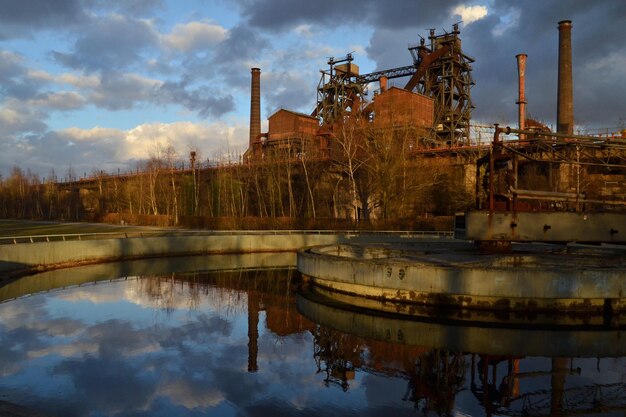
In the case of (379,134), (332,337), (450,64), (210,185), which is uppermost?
(450,64)

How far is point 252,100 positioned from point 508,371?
66468 millimetres

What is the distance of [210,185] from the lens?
190ft

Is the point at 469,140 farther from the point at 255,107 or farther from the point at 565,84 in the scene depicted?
the point at 255,107

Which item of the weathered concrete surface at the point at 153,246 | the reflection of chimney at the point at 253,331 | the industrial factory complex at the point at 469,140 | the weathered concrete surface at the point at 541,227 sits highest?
the industrial factory complex at the point at 469,140

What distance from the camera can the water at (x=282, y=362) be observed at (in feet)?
26.6

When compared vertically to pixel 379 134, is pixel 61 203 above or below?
below

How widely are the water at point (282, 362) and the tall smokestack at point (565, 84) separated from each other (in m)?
44.3

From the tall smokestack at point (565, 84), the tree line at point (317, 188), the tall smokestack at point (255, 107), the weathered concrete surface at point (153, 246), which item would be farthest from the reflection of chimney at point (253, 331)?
the tall smokestack at point (255, 107)

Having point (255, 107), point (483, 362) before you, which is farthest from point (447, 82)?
point (483, 362)

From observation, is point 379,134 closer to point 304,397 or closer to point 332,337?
point 332,337

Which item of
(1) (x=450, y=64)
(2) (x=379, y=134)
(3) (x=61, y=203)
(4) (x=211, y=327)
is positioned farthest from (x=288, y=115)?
(4) (x=211, y=327)

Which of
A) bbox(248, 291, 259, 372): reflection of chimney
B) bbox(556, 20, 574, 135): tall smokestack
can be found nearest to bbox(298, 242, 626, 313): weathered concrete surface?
bbox(248, 291, 259, 372): reflection of chimney

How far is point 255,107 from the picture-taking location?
7188cm

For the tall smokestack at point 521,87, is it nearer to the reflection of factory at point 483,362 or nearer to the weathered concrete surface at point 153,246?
the weathered concrete surface at point 153,246
